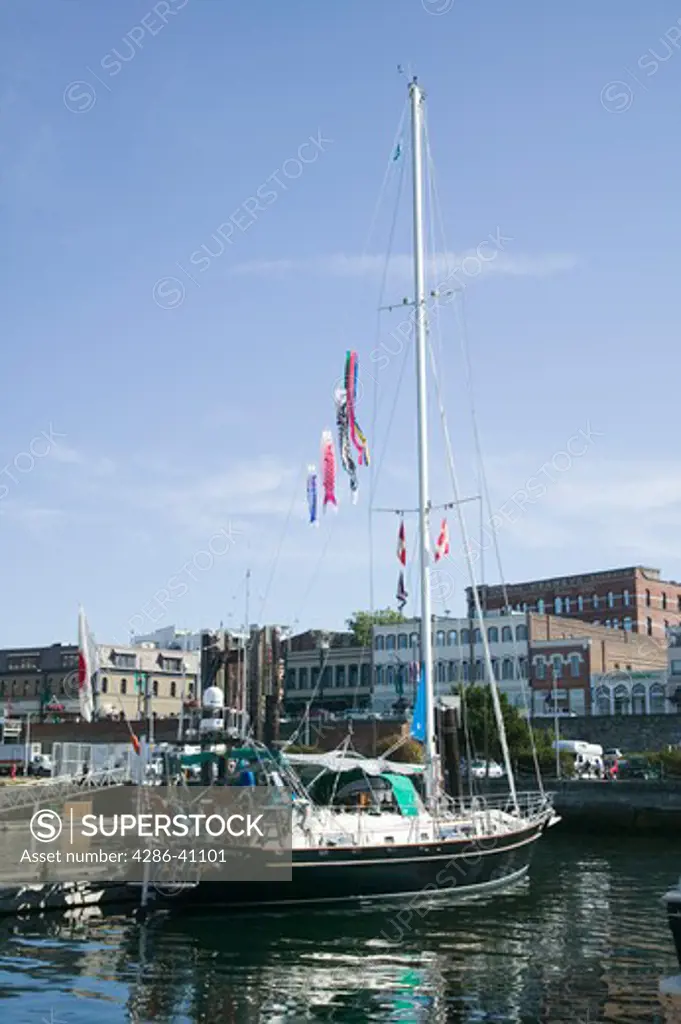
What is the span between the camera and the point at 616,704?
92.2 m

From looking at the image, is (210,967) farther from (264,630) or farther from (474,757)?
(474,757)

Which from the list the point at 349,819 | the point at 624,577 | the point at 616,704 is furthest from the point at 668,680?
the point at 349,819

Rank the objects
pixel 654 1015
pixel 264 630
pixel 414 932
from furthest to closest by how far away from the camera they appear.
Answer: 1. pixel 264 630
2. pixel 414 932
3. pixel 654 1015

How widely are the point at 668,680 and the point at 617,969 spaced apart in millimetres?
68712

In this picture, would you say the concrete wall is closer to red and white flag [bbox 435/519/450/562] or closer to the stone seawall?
the stone seawall

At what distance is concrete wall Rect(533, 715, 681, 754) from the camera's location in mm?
75500

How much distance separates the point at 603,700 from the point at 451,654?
14.8m

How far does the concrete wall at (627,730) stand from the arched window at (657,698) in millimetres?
12623

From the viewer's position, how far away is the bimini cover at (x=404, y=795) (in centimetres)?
3012

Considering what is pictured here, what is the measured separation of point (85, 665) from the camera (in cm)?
3177

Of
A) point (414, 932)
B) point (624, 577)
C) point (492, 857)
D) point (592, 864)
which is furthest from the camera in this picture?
point (624, 577)

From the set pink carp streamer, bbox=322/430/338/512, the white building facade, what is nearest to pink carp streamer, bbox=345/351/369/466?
pink carp streamer, bbox=322/430/338/512

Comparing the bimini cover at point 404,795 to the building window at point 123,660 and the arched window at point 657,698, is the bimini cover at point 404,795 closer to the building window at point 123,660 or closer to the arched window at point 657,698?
the arched window at point 657,698

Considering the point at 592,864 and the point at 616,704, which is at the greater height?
the point at 616,704
